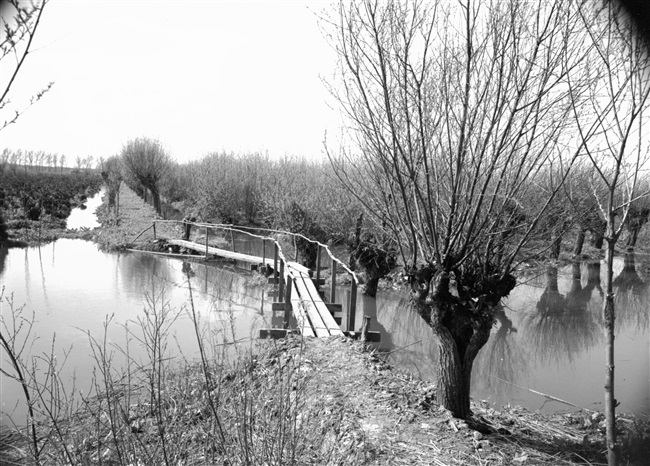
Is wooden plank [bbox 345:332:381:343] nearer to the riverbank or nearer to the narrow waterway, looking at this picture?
the riverbank

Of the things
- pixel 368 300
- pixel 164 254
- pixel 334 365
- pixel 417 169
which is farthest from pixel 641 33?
pixel 164 254

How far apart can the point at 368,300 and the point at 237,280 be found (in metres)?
4.43

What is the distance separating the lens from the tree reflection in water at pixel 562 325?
10.3 meters

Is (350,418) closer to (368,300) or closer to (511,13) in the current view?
(511,13)

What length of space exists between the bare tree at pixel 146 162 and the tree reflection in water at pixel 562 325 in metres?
25.2

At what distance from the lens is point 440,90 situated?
4.35 metres

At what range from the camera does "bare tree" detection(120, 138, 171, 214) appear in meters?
33.1

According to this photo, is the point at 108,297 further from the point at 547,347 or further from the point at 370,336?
the point at 547,347

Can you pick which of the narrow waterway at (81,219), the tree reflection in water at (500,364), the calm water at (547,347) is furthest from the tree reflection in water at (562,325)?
the narrow waterway at (81,219)

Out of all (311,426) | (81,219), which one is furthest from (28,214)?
(311,426)

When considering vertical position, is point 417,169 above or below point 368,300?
above

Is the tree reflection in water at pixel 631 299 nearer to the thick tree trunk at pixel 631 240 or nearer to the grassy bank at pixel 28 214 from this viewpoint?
the thick tree trunk at pixel 631 240

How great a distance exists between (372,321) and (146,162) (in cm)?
2545

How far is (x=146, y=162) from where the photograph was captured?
33.1 m
